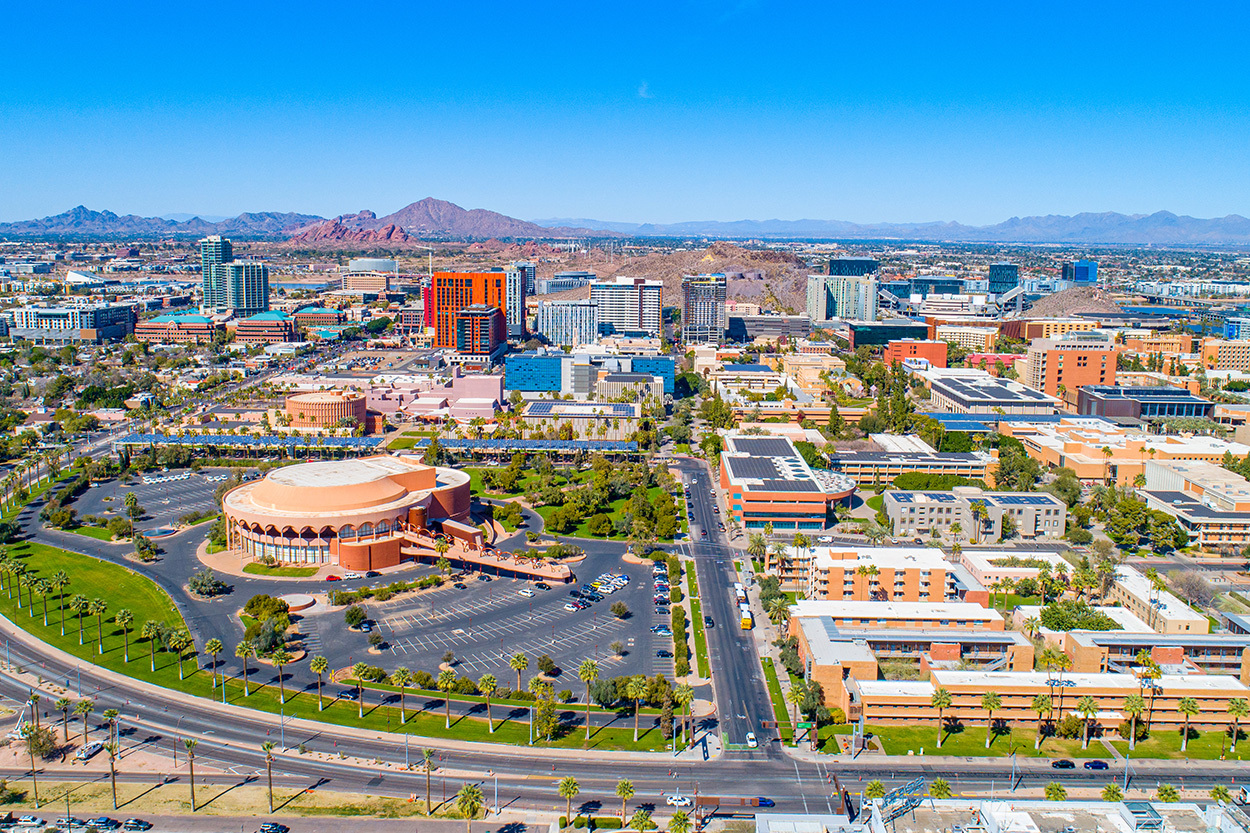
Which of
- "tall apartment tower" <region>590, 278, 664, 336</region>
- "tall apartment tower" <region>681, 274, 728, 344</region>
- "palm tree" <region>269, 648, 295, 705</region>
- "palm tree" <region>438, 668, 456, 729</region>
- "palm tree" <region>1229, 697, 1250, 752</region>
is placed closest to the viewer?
"palm tree" <region>1229, 697, 1250, 752</region>

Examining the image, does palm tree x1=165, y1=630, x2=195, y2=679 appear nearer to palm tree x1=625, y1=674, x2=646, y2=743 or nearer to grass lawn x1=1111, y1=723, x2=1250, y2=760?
palm tree x1=625, y1=674, x2=646, y2=743

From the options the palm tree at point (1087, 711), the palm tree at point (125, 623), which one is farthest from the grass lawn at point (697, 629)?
the palm tree at point (125, 623)

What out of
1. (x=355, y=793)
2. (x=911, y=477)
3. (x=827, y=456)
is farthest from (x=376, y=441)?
(x=355, y=793)

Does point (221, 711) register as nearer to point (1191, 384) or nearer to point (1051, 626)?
point (1051, 626)

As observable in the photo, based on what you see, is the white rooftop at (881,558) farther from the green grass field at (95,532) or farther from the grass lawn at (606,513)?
the green grass field at (95,532)

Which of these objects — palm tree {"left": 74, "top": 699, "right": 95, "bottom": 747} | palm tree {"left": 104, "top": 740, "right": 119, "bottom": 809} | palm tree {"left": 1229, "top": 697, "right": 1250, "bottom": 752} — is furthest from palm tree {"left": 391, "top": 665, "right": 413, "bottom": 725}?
palm tree {"left": 1229, "top": 697, "right": 1250, "bottom": 752}

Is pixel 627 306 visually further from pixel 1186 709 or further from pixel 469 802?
pixel 469 802
